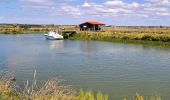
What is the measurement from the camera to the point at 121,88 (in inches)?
809

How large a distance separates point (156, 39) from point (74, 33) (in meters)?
27.0

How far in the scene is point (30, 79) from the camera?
918 inches

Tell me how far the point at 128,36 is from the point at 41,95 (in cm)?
5918

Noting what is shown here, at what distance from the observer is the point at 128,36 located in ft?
230

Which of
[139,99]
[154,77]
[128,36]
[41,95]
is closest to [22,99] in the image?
[41,95]

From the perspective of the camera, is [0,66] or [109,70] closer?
[109,70]

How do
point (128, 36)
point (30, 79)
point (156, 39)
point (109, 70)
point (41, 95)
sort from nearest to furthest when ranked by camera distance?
point (41, 95), point (30, 79), point (109, 70), point (156, 39), point (128, 36)

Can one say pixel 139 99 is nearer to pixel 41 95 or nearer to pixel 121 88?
pixel 41 95

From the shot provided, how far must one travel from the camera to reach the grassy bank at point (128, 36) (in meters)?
63.6

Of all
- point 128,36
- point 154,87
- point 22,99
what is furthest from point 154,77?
point 128,36

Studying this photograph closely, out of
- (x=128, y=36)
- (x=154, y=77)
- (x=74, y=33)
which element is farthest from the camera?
(x=74, y=33)

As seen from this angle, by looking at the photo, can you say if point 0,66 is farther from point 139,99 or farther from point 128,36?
point 128,36

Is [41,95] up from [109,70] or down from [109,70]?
up

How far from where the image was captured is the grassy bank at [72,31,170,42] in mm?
63588
